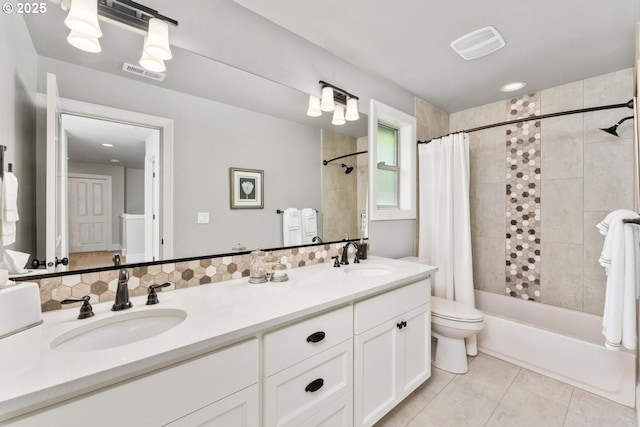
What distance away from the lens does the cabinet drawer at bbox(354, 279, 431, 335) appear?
1.31 meters

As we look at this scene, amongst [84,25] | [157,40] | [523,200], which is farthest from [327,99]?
[523,200]

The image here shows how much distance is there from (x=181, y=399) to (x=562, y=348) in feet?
7.93

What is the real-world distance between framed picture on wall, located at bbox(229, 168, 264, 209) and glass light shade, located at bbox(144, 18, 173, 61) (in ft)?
1.90

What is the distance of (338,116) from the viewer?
6.32 feet

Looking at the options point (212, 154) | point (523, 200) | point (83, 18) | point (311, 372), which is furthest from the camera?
point (523, 200)

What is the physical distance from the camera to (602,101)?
218 cm

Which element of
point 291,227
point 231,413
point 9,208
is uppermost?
point 9,208

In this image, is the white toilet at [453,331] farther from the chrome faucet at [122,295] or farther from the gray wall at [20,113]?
the gray wall at [20,113]

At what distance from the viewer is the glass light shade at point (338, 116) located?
1912 mm

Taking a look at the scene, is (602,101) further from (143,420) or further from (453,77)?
(143,420)

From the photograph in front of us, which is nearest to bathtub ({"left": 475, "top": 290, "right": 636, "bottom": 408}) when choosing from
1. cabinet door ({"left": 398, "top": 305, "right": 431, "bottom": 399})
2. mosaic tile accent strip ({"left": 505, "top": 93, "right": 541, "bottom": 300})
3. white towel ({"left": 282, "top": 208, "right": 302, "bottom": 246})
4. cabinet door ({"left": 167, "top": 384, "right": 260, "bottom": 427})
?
mosaic tile accent strip ({"left": 505, "top": 93, "right": 541, "bottom": 300})

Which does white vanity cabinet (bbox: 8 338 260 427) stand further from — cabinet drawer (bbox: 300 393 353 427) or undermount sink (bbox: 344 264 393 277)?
Answer: undermount sink (bbox: 344 264 393 277)

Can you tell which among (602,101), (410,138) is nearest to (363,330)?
(410,138)

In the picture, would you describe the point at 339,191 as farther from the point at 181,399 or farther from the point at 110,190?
the point at 181,399
